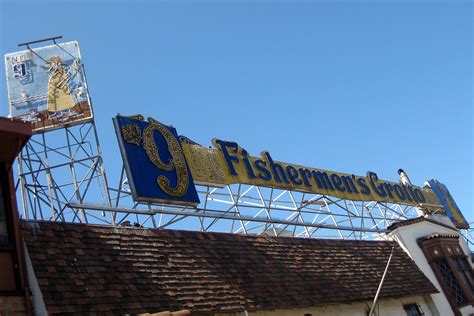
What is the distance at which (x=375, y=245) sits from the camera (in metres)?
18.6

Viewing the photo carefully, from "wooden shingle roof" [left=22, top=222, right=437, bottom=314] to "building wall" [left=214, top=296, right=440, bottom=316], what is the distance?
0.91 feet

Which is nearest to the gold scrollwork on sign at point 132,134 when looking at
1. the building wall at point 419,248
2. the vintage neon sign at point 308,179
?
the vintage neon sign at point 308,179

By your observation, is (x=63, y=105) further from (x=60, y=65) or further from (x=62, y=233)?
(x=62, y=233)

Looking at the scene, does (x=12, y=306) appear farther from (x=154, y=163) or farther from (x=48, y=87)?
(x=48, y=87)

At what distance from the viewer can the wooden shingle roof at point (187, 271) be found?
922 cm

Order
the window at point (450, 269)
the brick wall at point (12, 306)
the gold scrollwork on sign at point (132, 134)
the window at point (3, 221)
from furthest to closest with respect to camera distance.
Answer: the window at point (450, 269) < the gold scrollwork on sign at point (132, 134) < the window at point (3, 221) < the brick wall at point (12, 306)

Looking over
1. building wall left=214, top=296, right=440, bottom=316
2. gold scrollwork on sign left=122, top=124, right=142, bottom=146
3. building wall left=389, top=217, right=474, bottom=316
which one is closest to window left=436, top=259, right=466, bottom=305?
building wall left=389, top=217, right=474, bottom=316

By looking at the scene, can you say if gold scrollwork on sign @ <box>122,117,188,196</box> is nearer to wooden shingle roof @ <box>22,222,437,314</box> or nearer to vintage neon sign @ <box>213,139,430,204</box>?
wooden shingle roof @ <box>22,222,437,314</box>

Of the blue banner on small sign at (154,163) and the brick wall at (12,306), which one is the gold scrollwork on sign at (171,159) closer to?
the blue banner on small sign at (154,163)

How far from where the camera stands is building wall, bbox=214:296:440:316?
12489 millimetres

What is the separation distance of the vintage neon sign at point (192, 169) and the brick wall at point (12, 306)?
5.65m

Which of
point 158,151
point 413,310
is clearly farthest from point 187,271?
point 413,310

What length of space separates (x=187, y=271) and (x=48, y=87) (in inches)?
377

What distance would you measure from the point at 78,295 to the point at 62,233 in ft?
5.49
